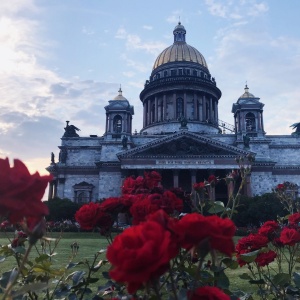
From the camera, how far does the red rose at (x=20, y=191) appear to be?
1.74 metres

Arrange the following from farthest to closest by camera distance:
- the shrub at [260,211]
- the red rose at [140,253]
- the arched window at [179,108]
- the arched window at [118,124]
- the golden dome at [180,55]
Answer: the golden dome at [180,55]
the arched window at [179,108]
the arched window at [118,124]
the shrub at [260,211]
the red rose at [140,253]

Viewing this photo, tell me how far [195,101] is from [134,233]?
57.8 meters

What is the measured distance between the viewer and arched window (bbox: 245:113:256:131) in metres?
50.3

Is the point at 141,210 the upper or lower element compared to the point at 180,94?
lower

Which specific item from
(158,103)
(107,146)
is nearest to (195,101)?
(158,103)

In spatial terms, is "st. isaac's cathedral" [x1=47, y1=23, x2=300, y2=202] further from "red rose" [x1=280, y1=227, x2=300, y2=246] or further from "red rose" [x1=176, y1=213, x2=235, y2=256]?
"red rose" [x1=176, y1=213, x2=235, y2=256]

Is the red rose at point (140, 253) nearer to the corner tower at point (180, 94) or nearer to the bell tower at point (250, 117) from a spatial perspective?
the bell tower at point (250, 117)

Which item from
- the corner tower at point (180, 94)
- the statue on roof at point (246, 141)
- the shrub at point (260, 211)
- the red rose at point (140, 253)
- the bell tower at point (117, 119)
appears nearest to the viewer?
the red rose at point (140, 253)

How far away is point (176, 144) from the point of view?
4494cm

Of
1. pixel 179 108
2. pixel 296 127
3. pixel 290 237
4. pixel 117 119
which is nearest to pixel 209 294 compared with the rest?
pixel 290 237

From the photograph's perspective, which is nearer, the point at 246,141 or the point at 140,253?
the point at 140,253

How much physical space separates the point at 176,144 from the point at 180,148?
69 centimetres

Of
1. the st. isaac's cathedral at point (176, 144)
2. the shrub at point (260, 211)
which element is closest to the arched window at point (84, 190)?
the st. isaac's cathedral at point (176, 144)

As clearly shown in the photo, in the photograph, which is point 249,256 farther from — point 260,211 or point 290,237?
point 260,211
